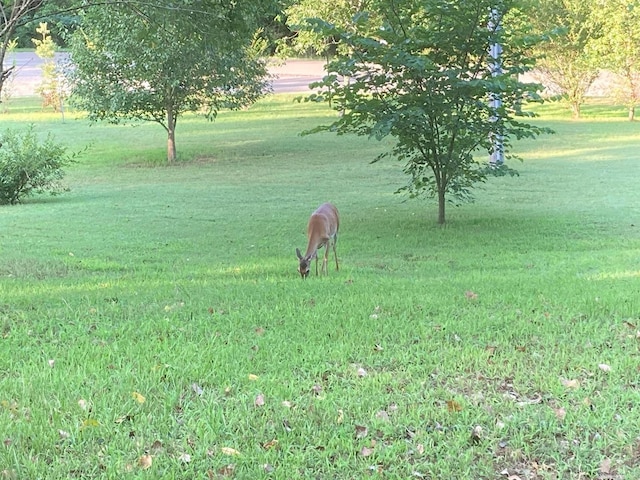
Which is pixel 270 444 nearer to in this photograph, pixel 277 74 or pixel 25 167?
pixel 25 167

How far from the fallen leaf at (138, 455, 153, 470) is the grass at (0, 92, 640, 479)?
10 millimetres

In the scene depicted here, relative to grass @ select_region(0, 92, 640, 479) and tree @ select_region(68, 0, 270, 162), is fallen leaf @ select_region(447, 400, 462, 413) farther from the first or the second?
tree @ select_region(68, 0, 270, 162)

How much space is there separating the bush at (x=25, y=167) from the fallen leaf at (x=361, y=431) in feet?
50.9

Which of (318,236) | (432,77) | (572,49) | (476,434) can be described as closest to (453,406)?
(476,434)

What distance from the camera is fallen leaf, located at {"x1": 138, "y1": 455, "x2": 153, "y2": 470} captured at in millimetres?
3293

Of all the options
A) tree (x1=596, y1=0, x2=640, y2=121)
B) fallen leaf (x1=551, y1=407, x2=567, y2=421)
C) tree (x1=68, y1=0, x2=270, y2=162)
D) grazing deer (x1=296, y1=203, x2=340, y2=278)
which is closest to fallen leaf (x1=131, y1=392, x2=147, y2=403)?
fallen leaf (x1=551, y1=407, x2=567, y2=421)

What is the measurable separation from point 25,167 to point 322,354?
14.7 m

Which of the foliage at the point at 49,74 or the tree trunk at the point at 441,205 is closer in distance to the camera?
the tree trunk at the point at 441,205

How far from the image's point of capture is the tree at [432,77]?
1170 cm

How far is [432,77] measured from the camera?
39.0 feet

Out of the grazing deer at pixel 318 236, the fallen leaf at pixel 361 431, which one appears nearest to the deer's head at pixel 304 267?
the grazing deer at pixel 318 236

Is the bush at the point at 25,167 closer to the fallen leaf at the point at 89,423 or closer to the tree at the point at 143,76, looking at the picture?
the tree at the point at 143,76

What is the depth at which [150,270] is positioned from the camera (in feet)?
29.9

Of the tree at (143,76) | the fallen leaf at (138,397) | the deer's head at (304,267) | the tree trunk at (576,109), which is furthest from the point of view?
the tree trunk at (576,109)
